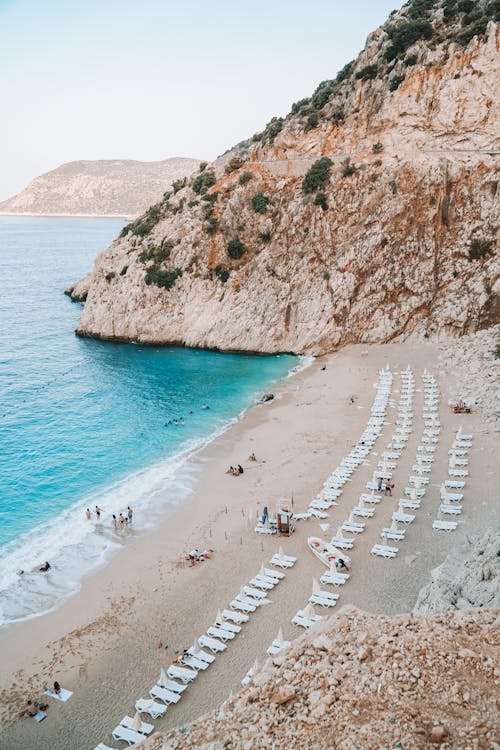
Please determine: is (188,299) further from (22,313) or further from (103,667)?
(103,667)

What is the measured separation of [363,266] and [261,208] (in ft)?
41.3

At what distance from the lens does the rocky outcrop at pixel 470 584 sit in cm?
1139

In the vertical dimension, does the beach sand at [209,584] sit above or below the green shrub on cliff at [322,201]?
below

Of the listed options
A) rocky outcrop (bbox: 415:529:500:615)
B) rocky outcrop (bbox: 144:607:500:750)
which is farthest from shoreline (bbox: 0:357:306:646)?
rocky outcrop (bbox: 415:529:500:615)

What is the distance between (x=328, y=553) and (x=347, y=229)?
124ft

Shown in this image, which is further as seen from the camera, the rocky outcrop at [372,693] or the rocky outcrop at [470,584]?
the rocky outcrop at [470,584]

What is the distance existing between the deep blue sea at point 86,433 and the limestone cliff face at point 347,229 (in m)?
4.60

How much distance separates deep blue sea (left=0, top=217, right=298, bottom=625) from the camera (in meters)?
22.7

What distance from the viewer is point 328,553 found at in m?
19.6

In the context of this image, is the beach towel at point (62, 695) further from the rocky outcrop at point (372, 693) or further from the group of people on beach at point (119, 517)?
the group of people on beach at point (119, 517)

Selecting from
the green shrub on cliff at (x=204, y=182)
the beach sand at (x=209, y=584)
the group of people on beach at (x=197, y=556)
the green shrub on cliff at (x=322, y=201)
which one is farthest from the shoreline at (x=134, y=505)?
the green shrub on cliff at (x=204, y=182)

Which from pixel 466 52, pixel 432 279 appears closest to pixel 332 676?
pixel 432 279

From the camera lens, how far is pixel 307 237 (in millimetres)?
52250

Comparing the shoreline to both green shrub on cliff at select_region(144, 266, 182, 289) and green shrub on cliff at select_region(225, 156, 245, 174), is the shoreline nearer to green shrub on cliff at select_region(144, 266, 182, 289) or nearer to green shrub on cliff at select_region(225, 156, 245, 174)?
green shrub on cliff at select_region(144, 266, 182, 289)
